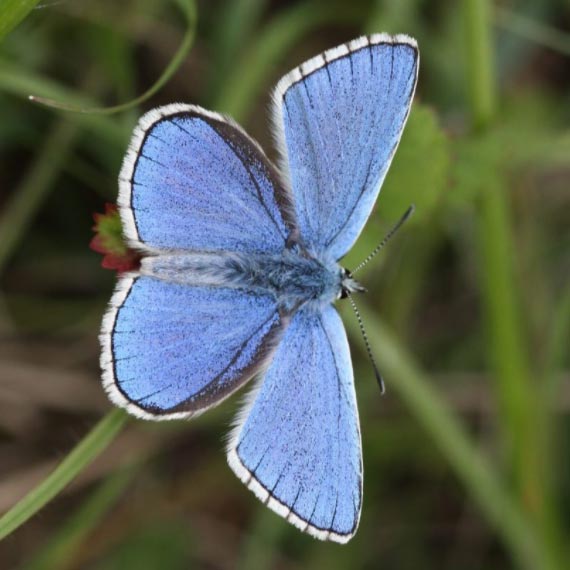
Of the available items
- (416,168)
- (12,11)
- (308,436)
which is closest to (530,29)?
(416,168)

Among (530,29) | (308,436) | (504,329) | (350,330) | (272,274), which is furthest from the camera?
(530,29)

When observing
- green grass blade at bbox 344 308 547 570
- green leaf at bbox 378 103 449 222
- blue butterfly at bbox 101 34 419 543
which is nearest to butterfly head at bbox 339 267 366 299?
blue butterfly at bbox 101 34 419 543

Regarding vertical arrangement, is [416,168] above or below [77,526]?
above

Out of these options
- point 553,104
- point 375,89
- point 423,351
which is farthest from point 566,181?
point 375,89

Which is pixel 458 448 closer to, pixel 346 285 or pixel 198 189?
pixel 346 285

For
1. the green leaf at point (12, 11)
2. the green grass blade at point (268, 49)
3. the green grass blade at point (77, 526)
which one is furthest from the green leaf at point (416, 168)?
the green grass blade at point (77, 526)

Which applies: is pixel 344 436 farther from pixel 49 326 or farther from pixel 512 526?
pixel 49 326
